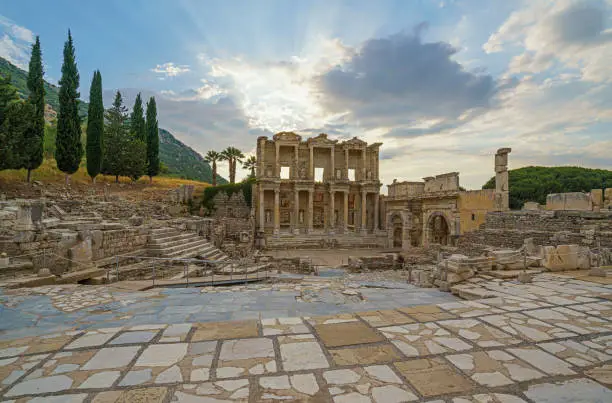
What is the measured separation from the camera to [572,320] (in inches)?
158

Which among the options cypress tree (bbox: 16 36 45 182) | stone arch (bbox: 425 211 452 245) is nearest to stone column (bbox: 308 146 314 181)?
stone arch (bbox: 425 211 452 245)

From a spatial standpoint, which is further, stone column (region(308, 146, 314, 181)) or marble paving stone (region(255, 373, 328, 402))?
stone column (region(308, 146, 314, 181))

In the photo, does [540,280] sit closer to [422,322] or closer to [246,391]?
[422,322]

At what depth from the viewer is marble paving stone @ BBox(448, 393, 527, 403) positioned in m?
2.25

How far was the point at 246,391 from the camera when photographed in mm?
2359

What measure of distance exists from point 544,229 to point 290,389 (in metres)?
17.1

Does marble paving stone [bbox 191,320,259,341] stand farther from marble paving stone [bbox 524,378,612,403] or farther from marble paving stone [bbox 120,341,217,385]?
marble paving stone [bbox 524,378,612,403]

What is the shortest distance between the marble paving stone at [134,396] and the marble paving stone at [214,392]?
0.40 ft

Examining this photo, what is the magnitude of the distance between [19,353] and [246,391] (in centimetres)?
271

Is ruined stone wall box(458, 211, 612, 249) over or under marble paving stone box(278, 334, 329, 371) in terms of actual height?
over

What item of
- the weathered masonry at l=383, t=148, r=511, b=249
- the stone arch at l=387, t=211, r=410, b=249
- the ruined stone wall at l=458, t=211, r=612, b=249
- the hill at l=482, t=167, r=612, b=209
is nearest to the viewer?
the ruined stone wall at l=458, t=211, r=612, b=249

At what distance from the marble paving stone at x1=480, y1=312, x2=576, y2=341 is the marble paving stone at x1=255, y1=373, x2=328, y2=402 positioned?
281 cm

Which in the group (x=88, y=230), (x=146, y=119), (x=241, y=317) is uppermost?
(x=146, y=119)

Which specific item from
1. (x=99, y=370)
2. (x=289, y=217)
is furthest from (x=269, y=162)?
(x=99, y=370)
